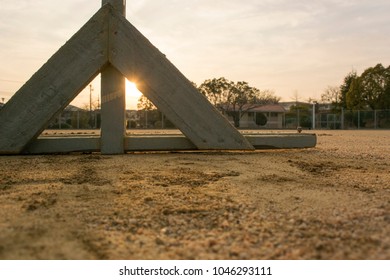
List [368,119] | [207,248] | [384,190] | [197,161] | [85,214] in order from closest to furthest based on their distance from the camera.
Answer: [207,248] < [85,214] < [384,190] < [197,161] < [368,119]

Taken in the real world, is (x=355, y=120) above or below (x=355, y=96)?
below

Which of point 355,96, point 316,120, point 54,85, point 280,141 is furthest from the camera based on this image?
point 355,96

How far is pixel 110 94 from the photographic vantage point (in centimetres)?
550

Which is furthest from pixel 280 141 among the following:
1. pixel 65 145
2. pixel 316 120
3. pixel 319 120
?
pixel 316 120

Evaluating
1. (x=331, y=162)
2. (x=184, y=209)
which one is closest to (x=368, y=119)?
(x=331, y=162)

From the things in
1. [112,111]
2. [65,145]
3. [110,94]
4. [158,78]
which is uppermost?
[158,78]

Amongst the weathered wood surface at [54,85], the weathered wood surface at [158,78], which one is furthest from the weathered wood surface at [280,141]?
the weathered wood surface at [54,85]

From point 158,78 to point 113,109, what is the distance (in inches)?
31.6

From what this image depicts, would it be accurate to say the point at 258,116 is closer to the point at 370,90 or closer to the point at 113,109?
the point at 370,90

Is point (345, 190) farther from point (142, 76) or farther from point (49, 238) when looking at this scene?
point (142, 76)

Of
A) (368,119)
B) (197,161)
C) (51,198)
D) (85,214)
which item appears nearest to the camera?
(85,214)

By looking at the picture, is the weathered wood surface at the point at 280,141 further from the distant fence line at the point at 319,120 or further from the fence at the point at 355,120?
the fence at the point at 355,120

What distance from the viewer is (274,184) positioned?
3193mm
